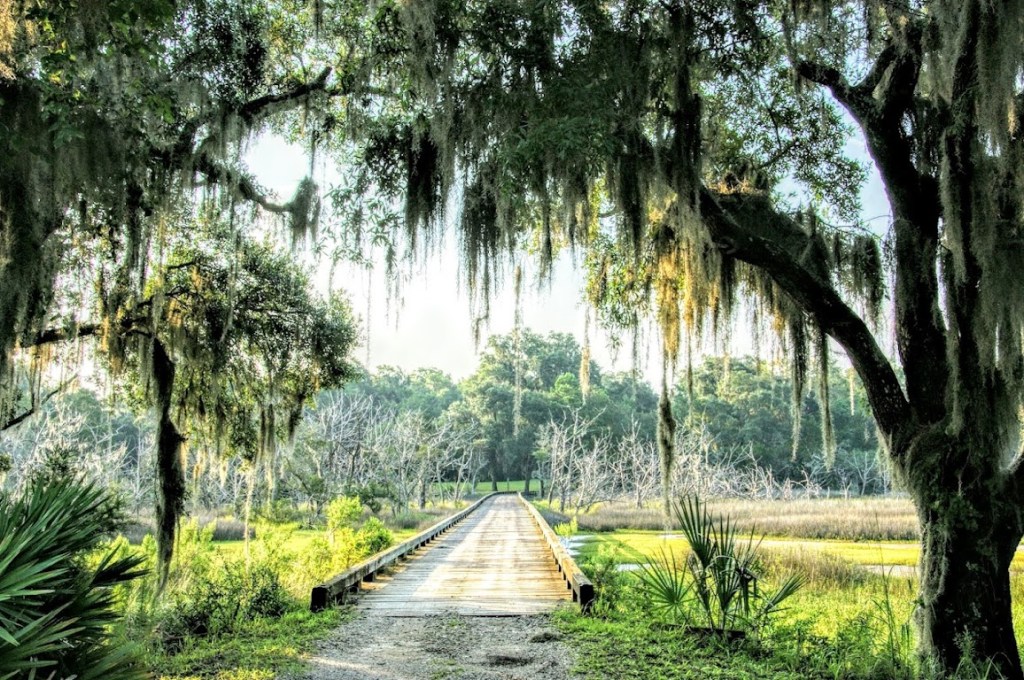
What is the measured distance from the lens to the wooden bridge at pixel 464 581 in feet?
24.6

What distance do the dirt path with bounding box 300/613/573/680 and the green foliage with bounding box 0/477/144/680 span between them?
2.40 meters

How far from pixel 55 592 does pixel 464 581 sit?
7587 millimetres

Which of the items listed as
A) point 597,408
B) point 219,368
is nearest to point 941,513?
point 219,368

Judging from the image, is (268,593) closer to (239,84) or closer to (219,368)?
(219,368)

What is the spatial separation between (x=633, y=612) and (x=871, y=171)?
503cm

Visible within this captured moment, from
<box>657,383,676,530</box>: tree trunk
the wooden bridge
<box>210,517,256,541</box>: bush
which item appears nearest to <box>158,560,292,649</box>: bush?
the wooden bridge

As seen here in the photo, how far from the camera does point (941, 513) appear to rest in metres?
4.90

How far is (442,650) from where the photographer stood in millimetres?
5785

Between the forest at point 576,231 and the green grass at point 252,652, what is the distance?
0.07 metres

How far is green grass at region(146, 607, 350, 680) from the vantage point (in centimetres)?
498

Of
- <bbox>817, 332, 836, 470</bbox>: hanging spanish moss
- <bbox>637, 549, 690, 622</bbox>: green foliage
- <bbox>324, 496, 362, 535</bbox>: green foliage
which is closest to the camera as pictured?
<bbox>637, 549, 690, 622</bbox>: green foliage

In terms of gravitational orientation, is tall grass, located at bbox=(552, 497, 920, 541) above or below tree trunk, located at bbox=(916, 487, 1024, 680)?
below

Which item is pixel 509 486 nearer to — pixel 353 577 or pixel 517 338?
pixel 353 577

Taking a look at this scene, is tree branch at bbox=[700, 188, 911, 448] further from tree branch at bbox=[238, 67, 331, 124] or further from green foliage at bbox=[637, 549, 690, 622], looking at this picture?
tree branch at bbox=[238, 67, 331, 124]
